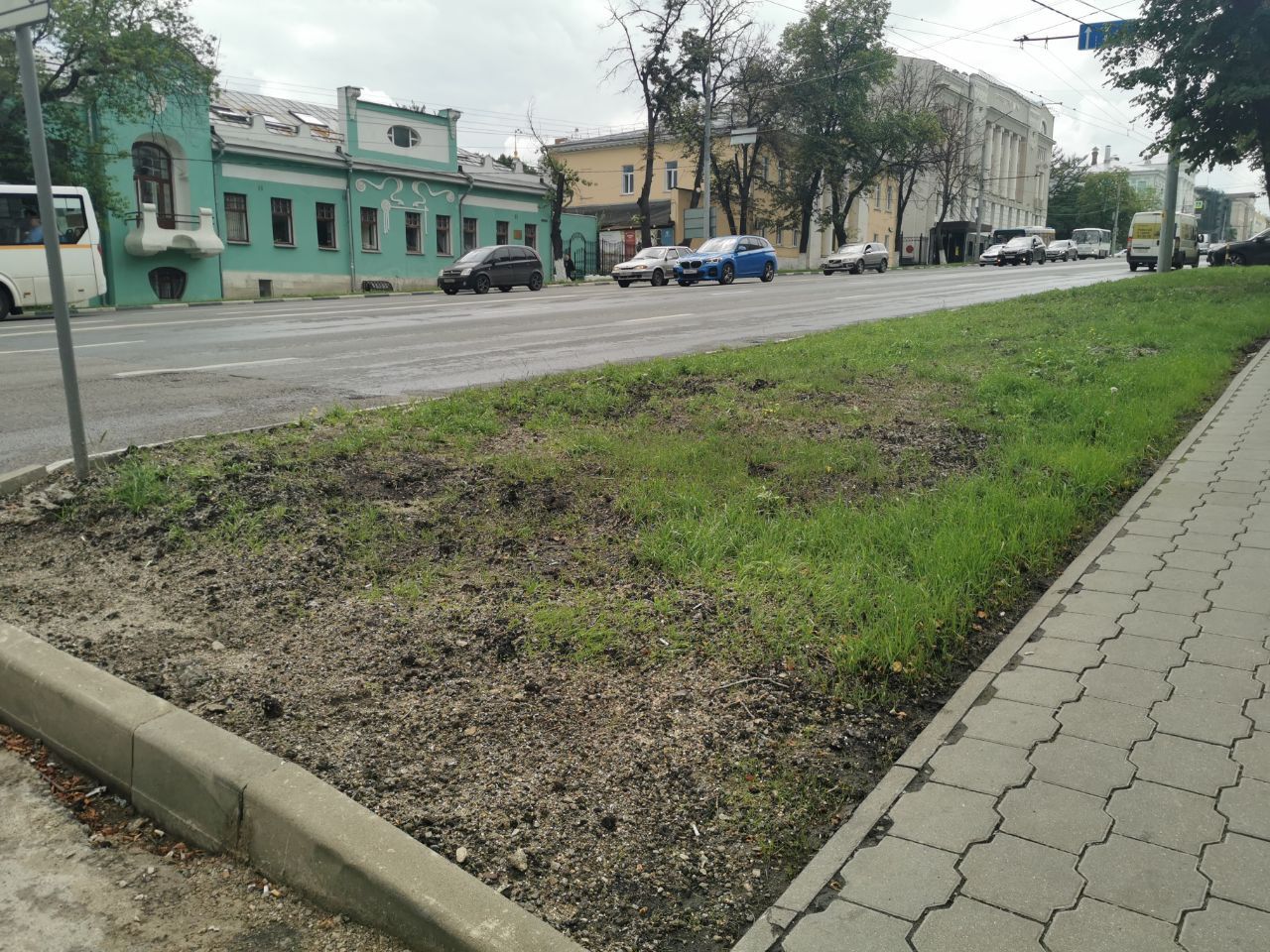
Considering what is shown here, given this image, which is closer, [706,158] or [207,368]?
[207,368]

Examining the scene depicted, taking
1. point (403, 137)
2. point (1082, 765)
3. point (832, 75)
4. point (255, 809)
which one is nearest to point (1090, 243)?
point (832, 75)

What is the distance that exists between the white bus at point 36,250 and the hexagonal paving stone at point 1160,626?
21.3 metres

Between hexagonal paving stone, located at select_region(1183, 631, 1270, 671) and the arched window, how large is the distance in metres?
33.7

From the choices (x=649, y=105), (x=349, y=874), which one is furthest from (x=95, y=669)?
(x=649, y=105)

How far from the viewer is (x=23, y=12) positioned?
4.53 m

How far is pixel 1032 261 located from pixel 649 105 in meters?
25.5

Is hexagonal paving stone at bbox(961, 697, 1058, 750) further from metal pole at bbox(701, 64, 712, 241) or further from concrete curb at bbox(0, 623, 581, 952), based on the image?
metal pole at bbox(701, 64, 712, 241)

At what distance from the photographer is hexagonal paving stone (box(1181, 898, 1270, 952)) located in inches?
84.4

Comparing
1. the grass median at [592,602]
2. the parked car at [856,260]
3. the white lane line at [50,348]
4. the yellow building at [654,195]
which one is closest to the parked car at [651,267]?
the parked car at [856,260]

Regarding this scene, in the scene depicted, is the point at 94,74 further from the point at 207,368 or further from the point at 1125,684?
the point at 1125,684

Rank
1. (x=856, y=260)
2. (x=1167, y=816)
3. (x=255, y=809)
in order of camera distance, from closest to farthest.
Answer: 1. (x=255, y=809)
2. (x=1167, y=816)
3. (x=856, y=260)

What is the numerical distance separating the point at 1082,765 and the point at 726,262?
3362cm

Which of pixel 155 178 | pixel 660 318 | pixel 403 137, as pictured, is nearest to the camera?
pixel 660 318

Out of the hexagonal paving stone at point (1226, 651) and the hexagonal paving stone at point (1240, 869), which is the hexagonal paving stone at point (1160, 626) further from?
the hexagonal paving stone at point (1240, 869)
